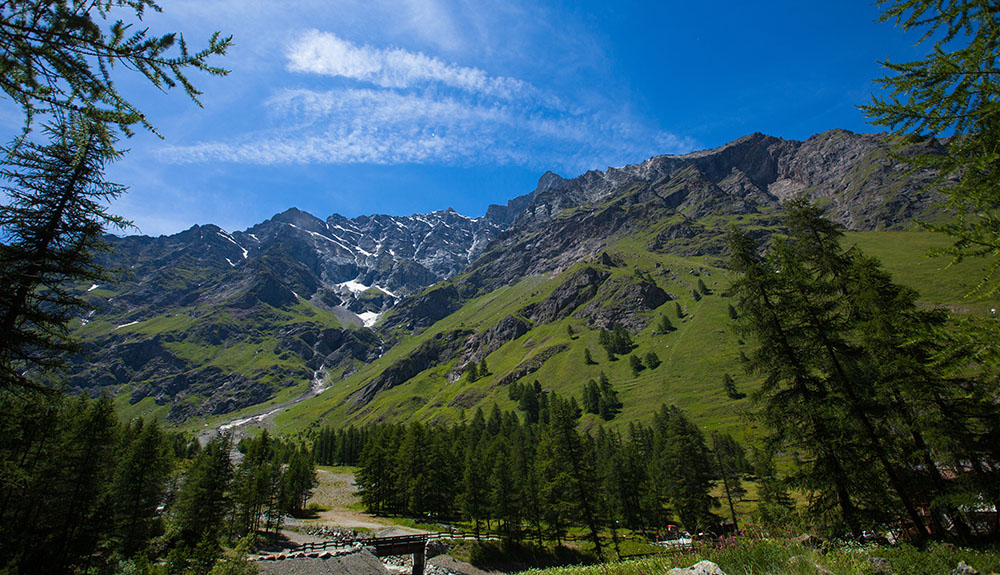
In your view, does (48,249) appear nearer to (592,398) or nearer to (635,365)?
(592,398)

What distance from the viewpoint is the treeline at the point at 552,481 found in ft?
135

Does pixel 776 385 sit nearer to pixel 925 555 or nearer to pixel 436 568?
pixel 925 555

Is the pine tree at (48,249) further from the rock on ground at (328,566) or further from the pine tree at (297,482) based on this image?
the pine tree at (297,482)

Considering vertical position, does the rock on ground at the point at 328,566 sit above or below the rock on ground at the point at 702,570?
below

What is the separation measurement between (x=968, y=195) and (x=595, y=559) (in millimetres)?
46080

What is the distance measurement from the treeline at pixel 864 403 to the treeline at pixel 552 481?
81.9ft

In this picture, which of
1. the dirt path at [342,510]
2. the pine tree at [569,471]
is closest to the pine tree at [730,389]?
the pine tree at [569,471]

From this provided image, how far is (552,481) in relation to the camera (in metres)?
40.6

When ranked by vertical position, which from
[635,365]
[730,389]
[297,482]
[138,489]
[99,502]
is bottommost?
[297,482]

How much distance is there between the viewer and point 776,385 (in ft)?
63.4

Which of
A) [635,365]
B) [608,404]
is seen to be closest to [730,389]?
[608,404]

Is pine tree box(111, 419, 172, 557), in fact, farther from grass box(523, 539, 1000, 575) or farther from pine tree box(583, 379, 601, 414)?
pine tree box(583, 379, 601, 414)

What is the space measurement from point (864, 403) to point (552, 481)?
96.6ft

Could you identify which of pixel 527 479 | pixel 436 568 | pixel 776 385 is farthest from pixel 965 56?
pixel 527 479
